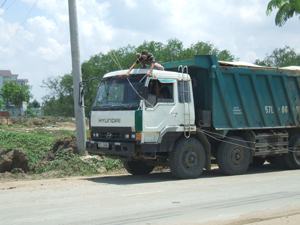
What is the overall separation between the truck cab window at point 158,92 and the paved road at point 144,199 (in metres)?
2.10

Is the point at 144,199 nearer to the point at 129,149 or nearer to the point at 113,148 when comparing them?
the point at 129,149

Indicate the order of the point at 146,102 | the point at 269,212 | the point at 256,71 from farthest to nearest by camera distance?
the point at 256,71 < the point at 146,102 < the point at 269,212

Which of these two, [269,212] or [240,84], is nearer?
[269,212]

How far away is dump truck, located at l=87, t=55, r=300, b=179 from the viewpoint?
604 inches

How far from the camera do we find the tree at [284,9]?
30700mm

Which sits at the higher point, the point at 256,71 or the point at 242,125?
the point at 256,71

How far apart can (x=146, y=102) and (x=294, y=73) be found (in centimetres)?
633

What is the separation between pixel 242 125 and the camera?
17578mm

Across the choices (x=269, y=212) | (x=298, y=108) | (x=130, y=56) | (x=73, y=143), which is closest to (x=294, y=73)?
(x=298, y=108)

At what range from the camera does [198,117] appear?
16.8 meters

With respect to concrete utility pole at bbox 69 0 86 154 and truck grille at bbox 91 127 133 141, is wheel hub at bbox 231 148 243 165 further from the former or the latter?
concrete utility pole at bbox 69 0 86 154

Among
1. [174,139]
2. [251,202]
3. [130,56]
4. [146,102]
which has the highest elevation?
[130,56]

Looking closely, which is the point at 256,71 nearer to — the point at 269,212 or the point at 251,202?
the point at 251,202

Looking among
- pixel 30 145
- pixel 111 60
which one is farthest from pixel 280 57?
pixel 30 145
